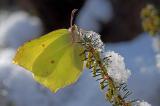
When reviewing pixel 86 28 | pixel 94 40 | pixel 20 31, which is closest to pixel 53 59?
pixel 94 40

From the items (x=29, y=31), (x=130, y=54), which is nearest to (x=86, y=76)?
(x=130, y=54)

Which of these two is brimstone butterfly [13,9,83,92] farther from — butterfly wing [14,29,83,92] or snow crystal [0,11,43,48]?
snow crystal [0,11,43,48]

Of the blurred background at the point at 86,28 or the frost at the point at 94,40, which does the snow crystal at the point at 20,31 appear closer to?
the blurred background at the point at 86,28

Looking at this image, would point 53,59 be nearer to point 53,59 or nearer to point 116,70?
point 53,59

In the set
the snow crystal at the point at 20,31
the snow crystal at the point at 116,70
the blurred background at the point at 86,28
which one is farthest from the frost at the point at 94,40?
the snow crystal at the point at 20,31

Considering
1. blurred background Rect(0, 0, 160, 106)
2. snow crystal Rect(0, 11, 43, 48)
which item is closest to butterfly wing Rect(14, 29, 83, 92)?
blurred background Rect(0, 0, 160, 106)

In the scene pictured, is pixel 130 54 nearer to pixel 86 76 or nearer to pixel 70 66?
pixel 86 76
